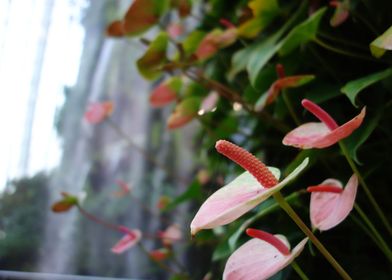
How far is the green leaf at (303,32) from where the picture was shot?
0.33m

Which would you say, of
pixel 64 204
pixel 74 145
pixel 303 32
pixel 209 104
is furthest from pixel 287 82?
pixel 74 145

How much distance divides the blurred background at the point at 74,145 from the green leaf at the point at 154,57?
49 centimetres

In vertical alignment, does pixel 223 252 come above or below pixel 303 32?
below

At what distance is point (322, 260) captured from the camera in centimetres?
38

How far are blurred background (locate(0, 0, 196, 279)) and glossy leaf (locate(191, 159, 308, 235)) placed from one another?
74cm

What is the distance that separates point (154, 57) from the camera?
1.42 feet

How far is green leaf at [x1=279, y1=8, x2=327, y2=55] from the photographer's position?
0.33 metres

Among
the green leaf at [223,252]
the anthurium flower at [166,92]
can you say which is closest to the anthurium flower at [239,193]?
the green leaf at [223,252]

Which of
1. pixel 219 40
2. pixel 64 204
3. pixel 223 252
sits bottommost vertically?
pixel 223 252

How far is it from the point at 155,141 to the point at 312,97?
807mm

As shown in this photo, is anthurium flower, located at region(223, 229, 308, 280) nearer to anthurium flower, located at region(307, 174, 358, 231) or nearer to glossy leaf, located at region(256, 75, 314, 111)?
anthurium flower, located at region(307, 174, 358, 231)

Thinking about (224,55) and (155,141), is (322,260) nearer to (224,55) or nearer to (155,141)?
(224,55)

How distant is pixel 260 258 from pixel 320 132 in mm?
100

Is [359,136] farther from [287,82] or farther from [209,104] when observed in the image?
[209,104]
